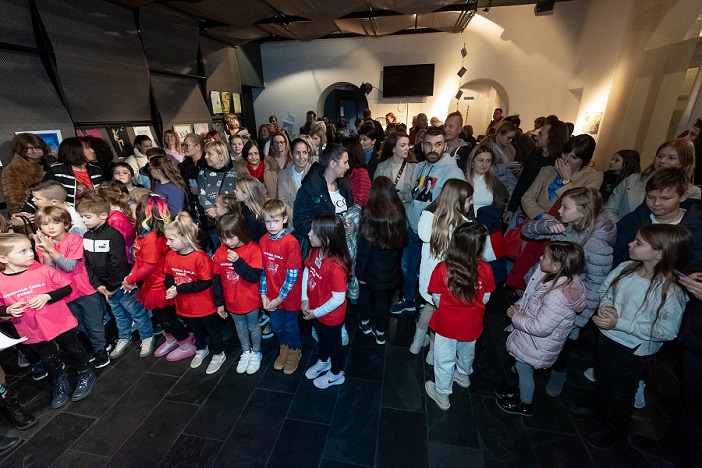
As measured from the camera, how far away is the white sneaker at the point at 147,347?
2725mm

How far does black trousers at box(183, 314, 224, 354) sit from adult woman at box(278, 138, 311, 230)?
1.20m

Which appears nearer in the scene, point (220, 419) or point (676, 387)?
point (220, 419)

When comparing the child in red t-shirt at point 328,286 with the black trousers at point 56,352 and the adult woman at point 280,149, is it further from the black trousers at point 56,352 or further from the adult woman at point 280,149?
the adult woman at point 280,149

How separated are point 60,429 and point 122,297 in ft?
3.16

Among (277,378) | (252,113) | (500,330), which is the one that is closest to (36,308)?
(277,378)

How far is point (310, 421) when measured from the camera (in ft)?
6.89

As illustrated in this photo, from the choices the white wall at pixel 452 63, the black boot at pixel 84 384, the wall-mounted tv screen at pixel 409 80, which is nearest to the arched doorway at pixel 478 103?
the white wall at pixel 452 63

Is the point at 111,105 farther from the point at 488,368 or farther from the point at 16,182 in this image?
the point at 488,368

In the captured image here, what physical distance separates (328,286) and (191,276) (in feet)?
3.55

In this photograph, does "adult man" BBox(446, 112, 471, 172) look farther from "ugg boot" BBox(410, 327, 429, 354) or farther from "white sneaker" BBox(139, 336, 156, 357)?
"white sneaker" BBox(139, 336, 156, 357)

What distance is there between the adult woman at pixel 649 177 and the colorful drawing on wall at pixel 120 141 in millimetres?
6688

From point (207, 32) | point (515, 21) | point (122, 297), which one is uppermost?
point (515, 21)

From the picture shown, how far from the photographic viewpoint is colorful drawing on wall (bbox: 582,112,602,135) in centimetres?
661

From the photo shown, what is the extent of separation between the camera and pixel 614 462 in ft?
5.99
